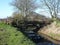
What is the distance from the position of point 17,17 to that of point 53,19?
942cm

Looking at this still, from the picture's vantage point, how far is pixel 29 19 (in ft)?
170

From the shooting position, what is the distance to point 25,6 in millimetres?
53750

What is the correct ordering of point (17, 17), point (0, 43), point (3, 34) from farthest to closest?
point (17, 17), point (3, 34), point (0, 43)

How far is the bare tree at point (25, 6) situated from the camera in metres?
53.1

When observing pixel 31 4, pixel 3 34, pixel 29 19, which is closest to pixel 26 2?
pixel 31 4

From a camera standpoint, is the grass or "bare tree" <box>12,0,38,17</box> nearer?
the grass

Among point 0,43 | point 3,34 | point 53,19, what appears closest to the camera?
point 0,43

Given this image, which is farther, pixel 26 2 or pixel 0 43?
pixel 26 2

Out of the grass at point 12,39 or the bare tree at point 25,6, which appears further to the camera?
the bare tree at point 25,6

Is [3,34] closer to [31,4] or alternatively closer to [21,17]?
[21,17]

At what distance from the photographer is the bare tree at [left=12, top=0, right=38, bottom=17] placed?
53125 millimetres

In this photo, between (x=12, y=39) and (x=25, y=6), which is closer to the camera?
(x=12, y=39)

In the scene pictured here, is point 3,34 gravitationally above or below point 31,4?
below

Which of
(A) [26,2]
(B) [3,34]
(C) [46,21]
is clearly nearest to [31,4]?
(A) [26,2]
